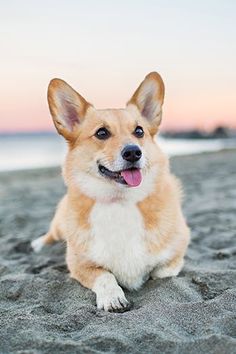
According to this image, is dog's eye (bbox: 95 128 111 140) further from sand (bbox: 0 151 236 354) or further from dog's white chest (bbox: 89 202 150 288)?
sand (bbox: 0 151 236 354)

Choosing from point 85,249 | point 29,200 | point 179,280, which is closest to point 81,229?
point 85,249

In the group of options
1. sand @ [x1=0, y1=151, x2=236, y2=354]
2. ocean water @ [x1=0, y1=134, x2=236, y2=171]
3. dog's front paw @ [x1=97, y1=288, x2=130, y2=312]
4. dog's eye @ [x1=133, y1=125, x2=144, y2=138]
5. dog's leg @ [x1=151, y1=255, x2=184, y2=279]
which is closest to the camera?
sand @ [x1=0, y1=151, x2=236, y2=354]

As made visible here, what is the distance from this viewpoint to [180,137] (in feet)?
102

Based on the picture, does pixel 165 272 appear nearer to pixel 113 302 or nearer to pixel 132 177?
pixel 113 302

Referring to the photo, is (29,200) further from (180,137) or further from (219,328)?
(180,137)

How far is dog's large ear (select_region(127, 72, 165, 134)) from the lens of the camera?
325 cm

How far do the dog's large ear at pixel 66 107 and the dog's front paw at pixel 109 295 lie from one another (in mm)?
994

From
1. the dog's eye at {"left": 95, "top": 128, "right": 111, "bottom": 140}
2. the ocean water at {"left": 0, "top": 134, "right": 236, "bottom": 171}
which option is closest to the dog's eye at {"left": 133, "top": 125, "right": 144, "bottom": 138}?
the dog's eye at {"left": 95, "top": 128, "right": 111, "bottom": 140}

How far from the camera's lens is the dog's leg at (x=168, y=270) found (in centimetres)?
289

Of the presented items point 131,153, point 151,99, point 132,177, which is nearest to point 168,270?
point 132,177

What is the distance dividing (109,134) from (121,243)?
0.71 m

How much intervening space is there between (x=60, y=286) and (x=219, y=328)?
117 centimetres

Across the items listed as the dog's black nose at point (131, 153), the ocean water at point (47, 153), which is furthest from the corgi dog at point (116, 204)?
the ocean water at point (47, 153)

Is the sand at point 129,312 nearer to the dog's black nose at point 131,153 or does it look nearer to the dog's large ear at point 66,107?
the dog's black nose at point 131,153
